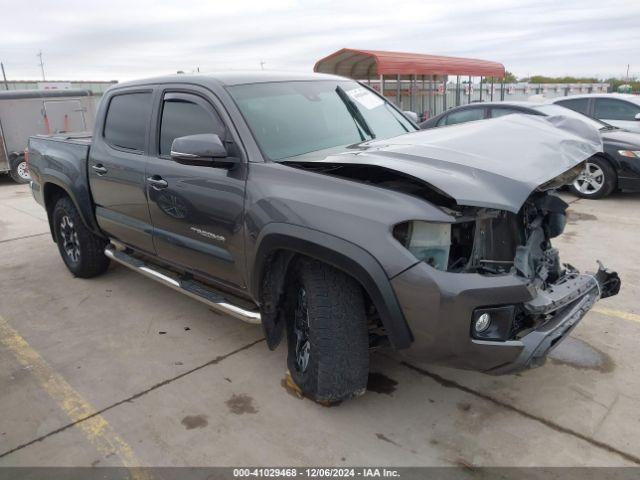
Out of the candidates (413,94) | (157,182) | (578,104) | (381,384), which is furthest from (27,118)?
(381,384)

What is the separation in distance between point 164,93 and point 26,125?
429 inches

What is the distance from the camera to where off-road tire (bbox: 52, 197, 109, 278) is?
17.3 ft

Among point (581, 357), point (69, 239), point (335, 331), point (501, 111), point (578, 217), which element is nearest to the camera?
point (335, 331)

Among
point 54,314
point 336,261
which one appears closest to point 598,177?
point 336,261

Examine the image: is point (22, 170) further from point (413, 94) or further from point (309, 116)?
point (309, 116)

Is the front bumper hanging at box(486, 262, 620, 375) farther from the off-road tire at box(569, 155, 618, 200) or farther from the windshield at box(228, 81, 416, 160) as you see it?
the off-road tire at box(569, 155, 618, 200)

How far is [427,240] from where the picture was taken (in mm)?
2521

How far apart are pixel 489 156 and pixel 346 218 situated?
2.82ft

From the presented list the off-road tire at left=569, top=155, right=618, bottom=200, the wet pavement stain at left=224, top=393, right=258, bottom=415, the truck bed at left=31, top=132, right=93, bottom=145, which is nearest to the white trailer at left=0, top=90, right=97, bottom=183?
the truck bed at left=31, top=132, right=93, bottom=145

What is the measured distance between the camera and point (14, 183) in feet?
44.6

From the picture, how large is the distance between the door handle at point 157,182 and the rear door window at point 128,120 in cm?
35

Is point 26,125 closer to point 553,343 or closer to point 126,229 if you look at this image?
point 126,229

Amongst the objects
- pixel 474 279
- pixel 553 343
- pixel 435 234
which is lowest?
pixel 553 343

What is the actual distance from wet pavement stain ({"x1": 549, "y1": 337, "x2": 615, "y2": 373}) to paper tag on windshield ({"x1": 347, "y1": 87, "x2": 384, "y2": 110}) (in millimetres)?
2200
